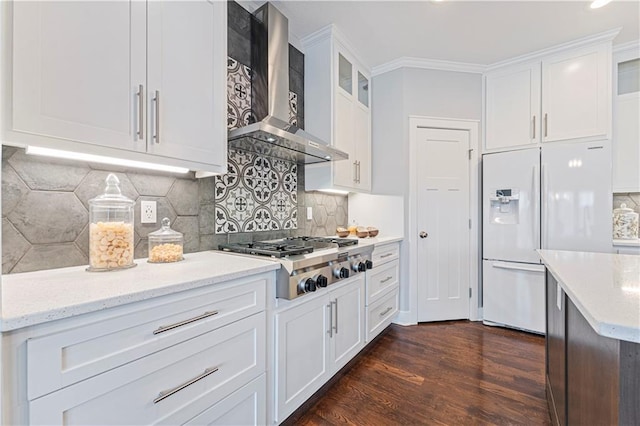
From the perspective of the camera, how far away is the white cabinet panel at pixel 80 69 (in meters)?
0.93

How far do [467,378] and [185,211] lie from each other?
2.26 meters

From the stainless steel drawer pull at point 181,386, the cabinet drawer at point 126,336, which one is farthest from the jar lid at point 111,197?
the stainless steel drawer pull at point 181,386

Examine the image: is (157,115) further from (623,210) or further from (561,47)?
(623,210)

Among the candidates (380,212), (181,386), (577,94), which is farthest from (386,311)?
(577,94)

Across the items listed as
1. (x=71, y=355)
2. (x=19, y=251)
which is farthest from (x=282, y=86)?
(x=71, y=355)

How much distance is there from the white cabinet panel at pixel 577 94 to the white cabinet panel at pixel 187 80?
3.14 meters

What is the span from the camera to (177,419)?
39.7 inches

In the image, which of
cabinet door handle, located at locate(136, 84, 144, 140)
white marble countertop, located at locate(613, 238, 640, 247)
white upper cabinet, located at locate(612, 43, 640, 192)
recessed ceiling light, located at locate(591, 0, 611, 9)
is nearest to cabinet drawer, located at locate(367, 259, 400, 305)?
cabinet door handle, located at locate(136, 84, 144, 140)

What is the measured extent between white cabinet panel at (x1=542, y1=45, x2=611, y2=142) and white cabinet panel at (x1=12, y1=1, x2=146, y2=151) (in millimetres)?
3515

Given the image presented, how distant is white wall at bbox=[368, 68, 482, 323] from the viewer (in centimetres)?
310

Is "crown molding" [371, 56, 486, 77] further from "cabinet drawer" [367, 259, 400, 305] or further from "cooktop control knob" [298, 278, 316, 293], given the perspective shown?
"cooktop control knob" [298, 278, 316, 293]

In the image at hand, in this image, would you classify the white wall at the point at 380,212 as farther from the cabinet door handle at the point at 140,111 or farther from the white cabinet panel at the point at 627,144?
the cabinet door handle at the point at 140,111

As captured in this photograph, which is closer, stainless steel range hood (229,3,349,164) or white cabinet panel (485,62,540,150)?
stainless steel range hood (229,3,349,164)

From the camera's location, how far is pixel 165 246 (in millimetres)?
1413
